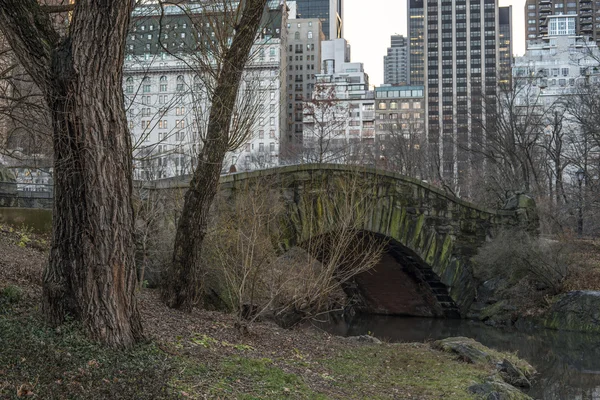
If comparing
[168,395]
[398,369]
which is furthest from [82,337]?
[398,369]

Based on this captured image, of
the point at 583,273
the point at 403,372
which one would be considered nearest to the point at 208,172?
the point at 403,372

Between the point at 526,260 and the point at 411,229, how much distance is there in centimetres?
462

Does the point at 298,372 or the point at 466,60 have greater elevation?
the point at 466,60

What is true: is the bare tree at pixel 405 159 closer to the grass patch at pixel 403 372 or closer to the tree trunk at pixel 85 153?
the grass patch at pixel 403 372

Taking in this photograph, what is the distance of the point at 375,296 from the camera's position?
2970 cm

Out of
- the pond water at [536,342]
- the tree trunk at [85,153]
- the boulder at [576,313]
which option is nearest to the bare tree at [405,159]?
the pond water at [536,342]

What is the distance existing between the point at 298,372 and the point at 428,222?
1608 cm

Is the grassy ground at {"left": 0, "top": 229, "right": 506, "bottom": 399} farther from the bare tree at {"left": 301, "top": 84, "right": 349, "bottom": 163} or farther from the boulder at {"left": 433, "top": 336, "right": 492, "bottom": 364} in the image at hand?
the bare tree at {"left": 301, "top": 84, "right": 349, "bottom": 163}

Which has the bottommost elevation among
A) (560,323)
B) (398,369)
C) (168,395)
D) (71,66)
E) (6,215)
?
(560,323)

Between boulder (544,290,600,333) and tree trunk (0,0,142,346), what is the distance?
1951 cm

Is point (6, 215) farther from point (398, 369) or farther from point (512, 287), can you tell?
point (512, 287)

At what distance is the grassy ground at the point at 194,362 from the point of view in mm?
6559

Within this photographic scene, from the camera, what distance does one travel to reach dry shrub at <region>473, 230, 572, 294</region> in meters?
26.0

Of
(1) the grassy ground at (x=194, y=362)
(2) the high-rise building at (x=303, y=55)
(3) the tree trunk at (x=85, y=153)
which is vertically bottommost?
(1) the grassy ground at (x=194, y=362)
